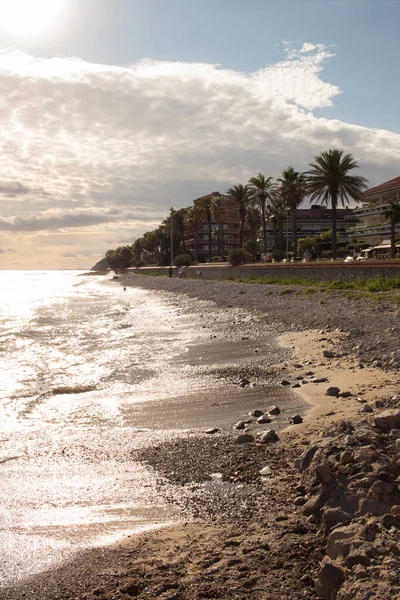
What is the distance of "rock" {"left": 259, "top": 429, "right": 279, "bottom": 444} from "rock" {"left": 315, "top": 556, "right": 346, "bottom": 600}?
279 cm

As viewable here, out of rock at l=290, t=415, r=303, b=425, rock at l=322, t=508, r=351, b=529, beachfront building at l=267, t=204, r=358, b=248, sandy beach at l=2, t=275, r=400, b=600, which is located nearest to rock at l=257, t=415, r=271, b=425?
sandy beach at l=2, t=275, r=400, b=600

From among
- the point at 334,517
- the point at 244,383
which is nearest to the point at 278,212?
the point at 244,383

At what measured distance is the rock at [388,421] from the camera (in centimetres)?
527

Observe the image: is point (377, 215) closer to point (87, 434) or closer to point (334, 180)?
point (334, 180)

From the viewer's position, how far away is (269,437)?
6.18 m

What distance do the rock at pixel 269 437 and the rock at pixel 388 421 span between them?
126 centimetres

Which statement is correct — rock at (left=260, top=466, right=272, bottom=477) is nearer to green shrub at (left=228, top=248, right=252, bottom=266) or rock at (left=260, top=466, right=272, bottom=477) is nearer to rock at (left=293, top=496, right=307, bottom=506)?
rock at (left=293, top=496, right=307, bottom=506)

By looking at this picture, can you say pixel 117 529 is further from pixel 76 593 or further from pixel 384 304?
pixel 384 304

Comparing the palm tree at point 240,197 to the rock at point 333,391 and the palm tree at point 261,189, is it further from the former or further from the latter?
the rock at point 333,391

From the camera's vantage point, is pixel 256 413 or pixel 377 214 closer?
pixel 256 413

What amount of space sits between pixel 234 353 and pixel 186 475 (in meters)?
7.73

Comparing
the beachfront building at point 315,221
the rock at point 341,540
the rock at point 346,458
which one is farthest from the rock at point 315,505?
the beachfront building at point 315,221

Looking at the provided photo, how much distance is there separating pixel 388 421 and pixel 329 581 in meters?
2.36

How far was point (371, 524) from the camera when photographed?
12.0 feet
